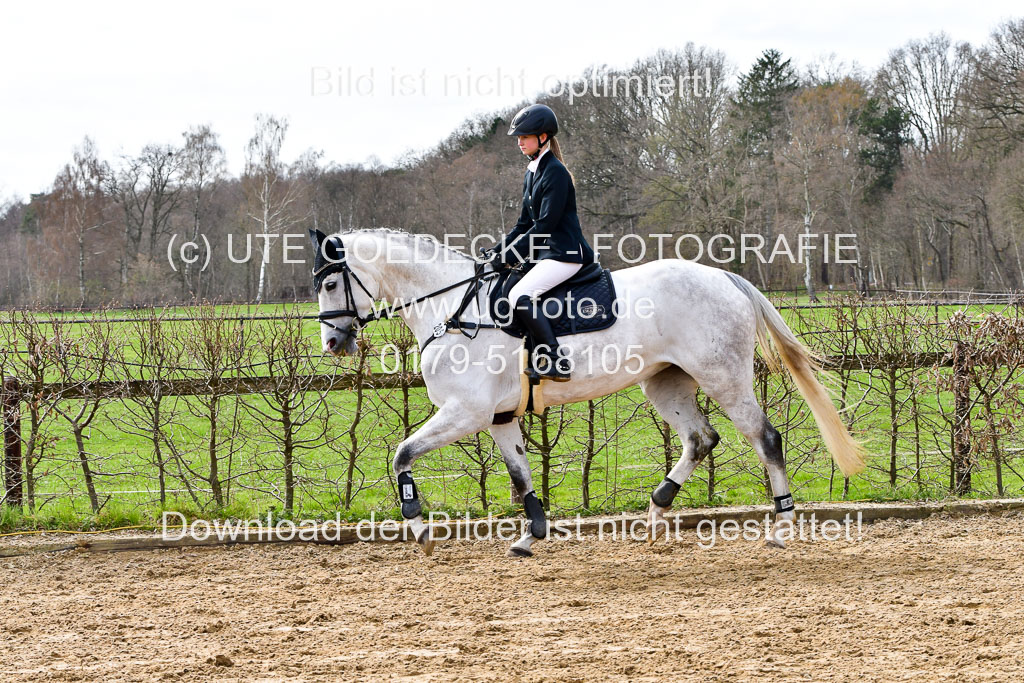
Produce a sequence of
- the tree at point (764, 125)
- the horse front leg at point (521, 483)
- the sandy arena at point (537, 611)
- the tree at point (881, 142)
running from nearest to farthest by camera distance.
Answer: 1. the sandy arena at point (537, 611)
2. the horse front leg at point (521, 483)
3. the tree at point (764, 125)
4. the tree at point (881, 142)

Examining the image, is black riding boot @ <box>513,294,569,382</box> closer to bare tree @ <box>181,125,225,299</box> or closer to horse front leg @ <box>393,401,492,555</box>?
horse front leg @ <box>393,401,492,555</box>

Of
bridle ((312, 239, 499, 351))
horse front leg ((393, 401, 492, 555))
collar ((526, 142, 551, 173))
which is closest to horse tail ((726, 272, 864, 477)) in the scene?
collar ((526, 142, 551, 173))

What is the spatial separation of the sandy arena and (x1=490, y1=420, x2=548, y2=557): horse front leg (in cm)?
15

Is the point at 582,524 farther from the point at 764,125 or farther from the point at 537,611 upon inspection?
the point at 764,125

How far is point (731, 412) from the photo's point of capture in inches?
219

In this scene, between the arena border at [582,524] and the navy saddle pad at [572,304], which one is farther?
the arena border at [582,524]

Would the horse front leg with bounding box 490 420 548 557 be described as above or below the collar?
below

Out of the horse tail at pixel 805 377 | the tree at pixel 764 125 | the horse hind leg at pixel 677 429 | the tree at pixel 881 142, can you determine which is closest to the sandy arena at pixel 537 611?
the horse hind leg at pixel 677 429

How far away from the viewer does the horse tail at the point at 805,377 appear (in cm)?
Answer: 568

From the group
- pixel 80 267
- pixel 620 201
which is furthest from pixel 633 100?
pixel 80 267

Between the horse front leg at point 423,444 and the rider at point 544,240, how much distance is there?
50 centimetres

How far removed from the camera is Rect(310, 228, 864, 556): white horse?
17.0 feet

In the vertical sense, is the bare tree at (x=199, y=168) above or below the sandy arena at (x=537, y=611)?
above

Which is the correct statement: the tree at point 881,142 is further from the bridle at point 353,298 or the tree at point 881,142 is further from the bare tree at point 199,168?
the bridle at point 353,298
